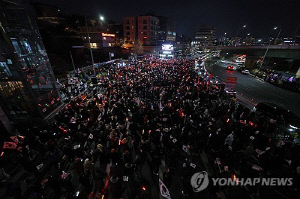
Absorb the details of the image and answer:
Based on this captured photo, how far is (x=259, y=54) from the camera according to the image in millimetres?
36969

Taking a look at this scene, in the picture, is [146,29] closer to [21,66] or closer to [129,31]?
[129,31]

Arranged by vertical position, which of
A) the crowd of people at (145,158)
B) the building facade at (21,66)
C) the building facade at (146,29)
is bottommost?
the crowd of people at (145,158)

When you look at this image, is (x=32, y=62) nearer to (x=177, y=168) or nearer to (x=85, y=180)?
(x=85, y=180)

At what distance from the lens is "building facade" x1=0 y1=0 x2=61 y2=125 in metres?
9.45

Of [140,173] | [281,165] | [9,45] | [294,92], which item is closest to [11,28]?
[9,45]

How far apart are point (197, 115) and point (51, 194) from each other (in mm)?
9532

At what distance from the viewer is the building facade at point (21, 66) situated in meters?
9.45

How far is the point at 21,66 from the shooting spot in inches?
394

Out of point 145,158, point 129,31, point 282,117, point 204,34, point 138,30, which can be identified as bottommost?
point 145,158

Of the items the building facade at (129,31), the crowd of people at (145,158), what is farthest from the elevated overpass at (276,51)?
the building facade at (129,31)

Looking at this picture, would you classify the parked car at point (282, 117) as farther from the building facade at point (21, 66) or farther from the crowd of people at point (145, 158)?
the building facade at point (21, 66)

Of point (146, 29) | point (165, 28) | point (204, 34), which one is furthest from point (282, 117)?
point (204, 34)

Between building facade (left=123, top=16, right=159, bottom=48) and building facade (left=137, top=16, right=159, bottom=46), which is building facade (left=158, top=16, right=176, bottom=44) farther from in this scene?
building facade (left=123, top=16, right=159, bottom=48)

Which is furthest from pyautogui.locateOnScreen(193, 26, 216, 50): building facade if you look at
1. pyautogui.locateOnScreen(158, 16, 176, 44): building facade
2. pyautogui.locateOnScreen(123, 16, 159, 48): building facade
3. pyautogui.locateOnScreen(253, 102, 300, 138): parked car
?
pyautogui.locateOnScreen(253, 102, 300, 138): parked car
